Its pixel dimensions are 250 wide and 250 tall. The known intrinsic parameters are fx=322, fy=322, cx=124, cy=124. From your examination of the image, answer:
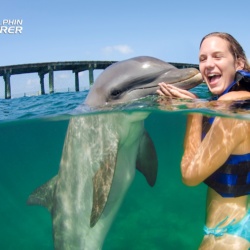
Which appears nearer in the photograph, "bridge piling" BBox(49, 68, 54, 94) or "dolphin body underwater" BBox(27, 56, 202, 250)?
"dolphin body underwater" BBox(27, 56, 202, 250)

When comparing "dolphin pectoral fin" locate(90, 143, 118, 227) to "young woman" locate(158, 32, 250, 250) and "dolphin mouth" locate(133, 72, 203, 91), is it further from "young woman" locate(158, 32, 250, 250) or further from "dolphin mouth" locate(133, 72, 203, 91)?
"young woman" locate(158, 32, 250, 250)

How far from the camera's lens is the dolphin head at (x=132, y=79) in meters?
4.78

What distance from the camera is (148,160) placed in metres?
6.00

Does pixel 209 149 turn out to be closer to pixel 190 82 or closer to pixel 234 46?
pixel 234 46

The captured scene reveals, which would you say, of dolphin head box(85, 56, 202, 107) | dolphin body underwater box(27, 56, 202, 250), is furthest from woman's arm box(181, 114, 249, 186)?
dolphin body underwater box(27, 56, 202, 250)

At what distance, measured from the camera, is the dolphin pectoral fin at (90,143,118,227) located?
16.3ft

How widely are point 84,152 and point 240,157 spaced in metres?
2.86

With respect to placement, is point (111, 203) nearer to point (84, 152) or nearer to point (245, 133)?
point (84, 152)

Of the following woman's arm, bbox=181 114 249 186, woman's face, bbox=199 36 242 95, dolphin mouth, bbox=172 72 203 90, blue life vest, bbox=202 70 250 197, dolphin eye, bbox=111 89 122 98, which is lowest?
blue life vest, bbox=202 70 250 197

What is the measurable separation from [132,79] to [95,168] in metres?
1.67

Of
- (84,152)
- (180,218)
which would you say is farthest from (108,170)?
(180,218)

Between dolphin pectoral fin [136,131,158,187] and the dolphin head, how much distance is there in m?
0.97

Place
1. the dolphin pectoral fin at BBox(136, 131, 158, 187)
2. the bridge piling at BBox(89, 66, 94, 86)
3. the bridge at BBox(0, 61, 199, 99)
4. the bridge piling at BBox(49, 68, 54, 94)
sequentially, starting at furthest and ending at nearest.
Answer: the bridge piling at BBox(89, 66, 94, 86) < the bridge piling at BBox(49, 68, 54, 94) < the bridge at BBox(0, 61, 199, 99) < the dolphin pectoral fin at BBox(136, 131, 158, 187)

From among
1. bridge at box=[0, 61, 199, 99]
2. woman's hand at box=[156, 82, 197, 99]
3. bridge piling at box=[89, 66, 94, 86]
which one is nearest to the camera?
woman's hand at box=[156, 82, 197, 99]
